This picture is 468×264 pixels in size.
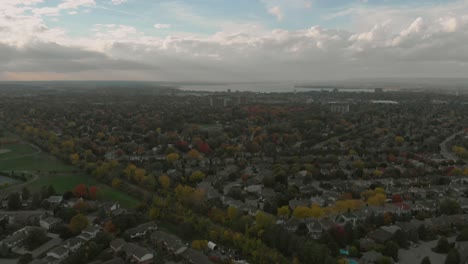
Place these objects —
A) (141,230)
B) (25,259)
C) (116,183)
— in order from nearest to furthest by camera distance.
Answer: (25,259), (141,230), (116,183)

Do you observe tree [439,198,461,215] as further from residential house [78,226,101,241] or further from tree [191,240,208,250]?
residential house [78,226,101,241]

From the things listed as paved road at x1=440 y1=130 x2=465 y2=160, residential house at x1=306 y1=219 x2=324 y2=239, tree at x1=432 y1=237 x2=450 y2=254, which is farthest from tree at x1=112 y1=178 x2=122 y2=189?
paved road at x1=440 y1=130 x2=465 y2=160

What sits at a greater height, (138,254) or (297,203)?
(297,203)

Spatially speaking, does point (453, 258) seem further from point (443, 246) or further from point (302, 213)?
point (302, 213)

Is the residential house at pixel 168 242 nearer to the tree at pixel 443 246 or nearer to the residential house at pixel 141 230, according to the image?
the residential house at pixel 141 230

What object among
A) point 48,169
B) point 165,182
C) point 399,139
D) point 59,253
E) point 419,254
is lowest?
point 419,254

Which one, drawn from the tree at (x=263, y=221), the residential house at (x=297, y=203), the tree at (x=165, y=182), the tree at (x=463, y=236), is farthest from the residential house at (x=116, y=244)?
the tree at (x=463, y=236)

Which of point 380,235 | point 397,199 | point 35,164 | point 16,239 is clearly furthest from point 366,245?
point 35,164

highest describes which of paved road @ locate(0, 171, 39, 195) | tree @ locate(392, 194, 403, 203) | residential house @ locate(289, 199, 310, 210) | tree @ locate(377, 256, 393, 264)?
tree @ locate(392, 194, 403, 203)

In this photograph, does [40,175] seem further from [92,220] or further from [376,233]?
[376,233]

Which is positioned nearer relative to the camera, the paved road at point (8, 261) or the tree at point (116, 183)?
the paved road at point (8, 261)
